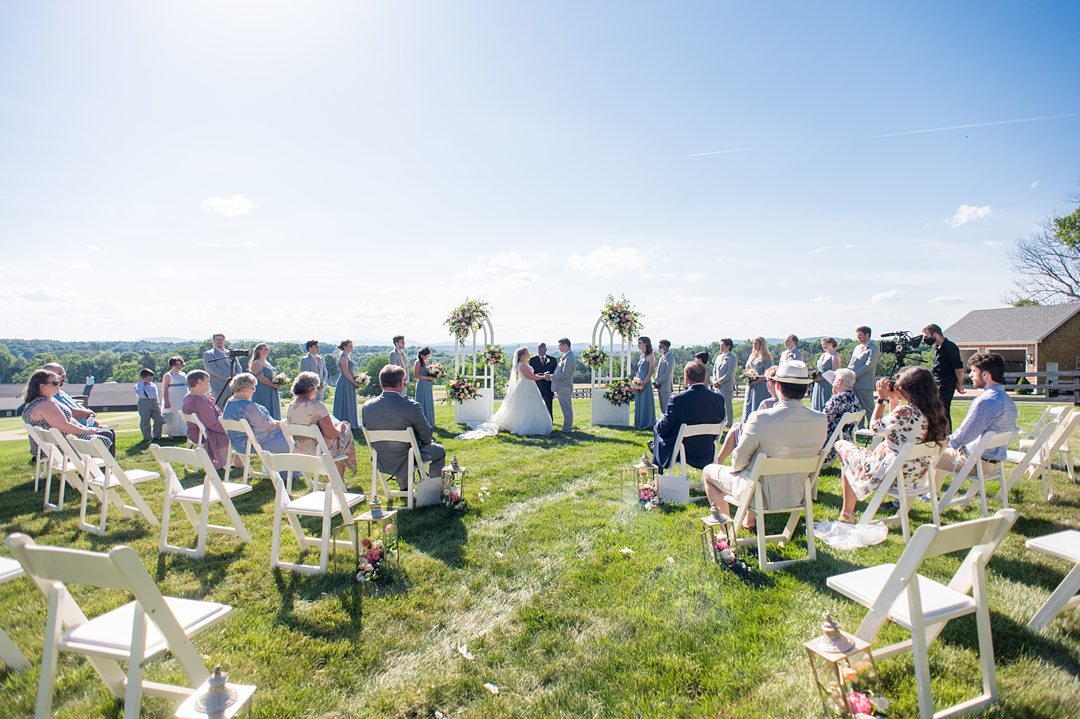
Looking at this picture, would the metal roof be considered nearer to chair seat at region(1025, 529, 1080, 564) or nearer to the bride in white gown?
the bride in white gown

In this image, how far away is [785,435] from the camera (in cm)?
441

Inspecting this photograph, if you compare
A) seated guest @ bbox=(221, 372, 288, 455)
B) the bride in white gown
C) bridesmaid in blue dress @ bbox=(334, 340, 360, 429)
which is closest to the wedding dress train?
the bride in white gown

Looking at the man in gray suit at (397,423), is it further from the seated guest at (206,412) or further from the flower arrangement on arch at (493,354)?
the flower arrangement on arch at (493,354)

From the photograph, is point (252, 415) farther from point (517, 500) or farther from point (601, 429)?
point (601, 429)

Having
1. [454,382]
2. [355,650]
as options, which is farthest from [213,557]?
[454,382]

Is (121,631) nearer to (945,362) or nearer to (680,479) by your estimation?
(680,479)

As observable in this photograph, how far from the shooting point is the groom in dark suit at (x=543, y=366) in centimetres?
1248

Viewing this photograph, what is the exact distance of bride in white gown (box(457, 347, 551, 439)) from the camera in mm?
11461

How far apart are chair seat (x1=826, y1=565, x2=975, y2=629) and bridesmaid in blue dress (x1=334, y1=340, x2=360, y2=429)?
1013 cm

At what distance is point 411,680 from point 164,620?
137cm

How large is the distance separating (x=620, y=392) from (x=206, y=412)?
27.7 ft

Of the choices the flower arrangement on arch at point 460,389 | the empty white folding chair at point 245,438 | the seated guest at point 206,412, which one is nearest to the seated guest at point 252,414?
the empty white folding chair at point 245,438

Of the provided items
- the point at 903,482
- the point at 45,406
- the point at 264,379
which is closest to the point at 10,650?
the point at 45,406

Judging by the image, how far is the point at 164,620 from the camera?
87.7 inches
